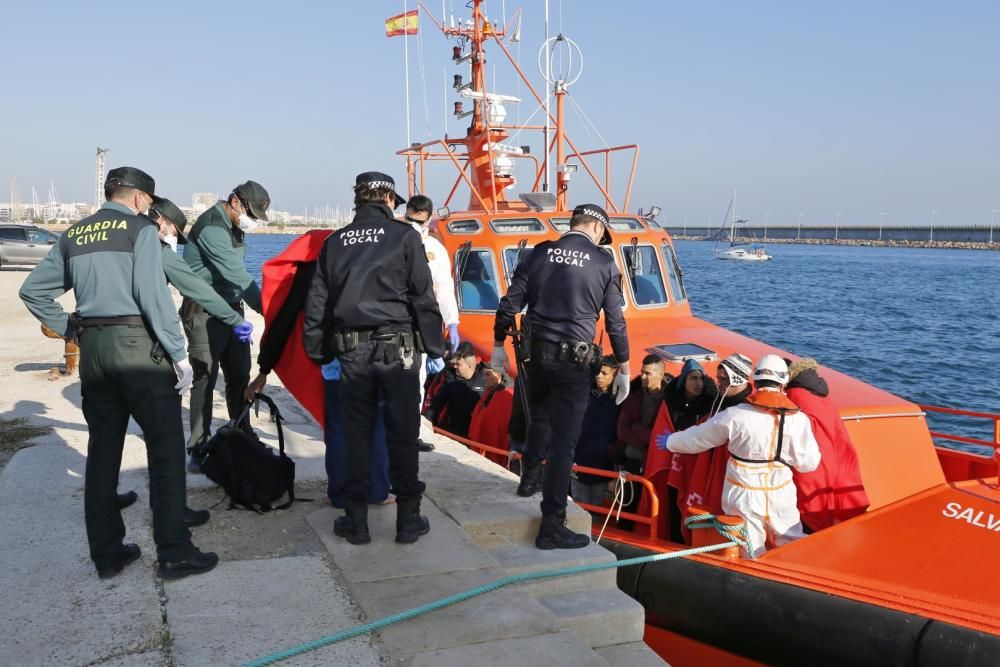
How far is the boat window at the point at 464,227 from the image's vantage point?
7973mm

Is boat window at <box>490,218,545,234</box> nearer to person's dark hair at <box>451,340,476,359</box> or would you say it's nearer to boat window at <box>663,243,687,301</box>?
boat window at <box>663,243,687,301</box>

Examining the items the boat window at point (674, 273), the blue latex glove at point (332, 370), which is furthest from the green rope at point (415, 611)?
the boat window at point (674, 273)

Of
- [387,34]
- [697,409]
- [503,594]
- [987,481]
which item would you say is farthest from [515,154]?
[503,594]

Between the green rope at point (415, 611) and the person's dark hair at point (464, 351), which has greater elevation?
the person's dark hair at point (464, 351)

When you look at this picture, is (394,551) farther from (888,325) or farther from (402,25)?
(888,325)

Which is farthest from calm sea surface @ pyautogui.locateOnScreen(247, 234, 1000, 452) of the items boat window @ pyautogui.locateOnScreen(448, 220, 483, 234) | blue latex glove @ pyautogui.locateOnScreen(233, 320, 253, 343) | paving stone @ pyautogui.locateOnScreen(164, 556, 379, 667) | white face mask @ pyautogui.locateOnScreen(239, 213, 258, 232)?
paving stone @ pyautogui.locateOnScreen(164, 556, 379, 667)

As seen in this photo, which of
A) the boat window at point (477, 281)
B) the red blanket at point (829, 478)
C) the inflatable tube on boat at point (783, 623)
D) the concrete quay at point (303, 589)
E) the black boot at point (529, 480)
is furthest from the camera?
the boat window at point (477, 281)

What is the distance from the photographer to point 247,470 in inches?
161

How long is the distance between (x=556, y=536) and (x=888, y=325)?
27.3 m

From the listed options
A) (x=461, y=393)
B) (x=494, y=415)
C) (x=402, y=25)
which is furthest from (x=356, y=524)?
(x=402, y=25)

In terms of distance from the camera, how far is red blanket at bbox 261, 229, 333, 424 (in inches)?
164

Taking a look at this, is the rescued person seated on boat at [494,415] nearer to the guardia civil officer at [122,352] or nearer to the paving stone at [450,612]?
the paving stone at [450,612]

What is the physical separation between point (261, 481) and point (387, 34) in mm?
10318

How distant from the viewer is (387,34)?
42.1ft
